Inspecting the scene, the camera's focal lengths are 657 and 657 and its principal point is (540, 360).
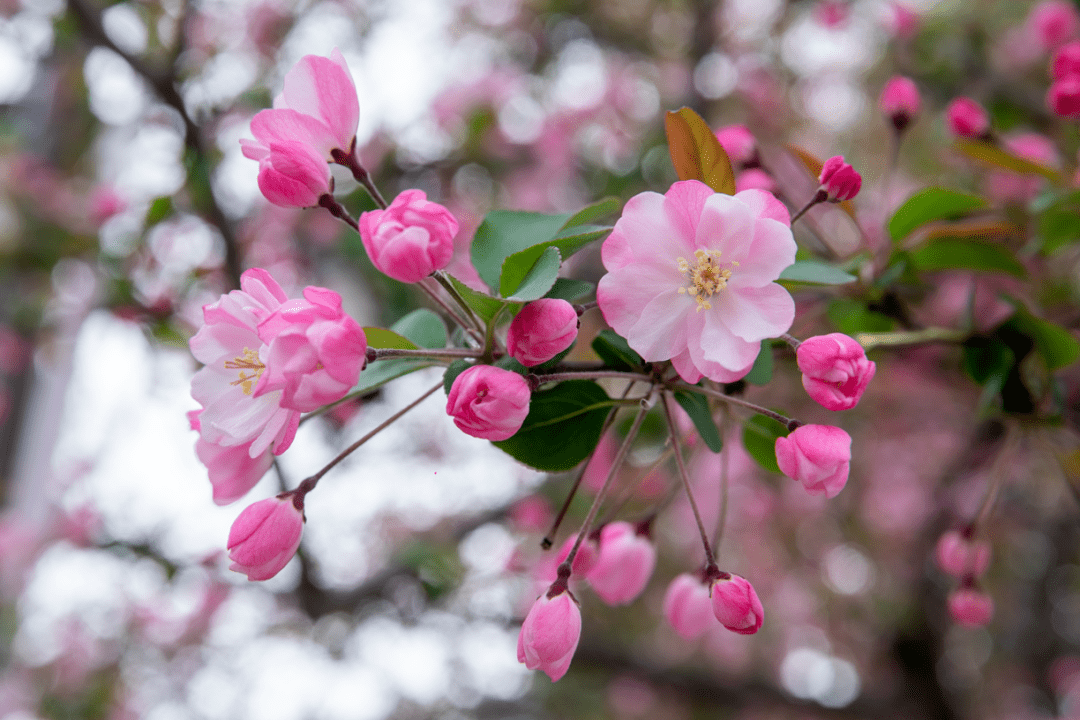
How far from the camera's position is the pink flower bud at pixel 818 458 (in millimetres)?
481

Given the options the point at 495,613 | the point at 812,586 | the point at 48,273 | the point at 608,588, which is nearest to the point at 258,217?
the point at 48,273

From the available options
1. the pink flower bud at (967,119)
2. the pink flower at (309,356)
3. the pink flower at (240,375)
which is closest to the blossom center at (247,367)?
the pink flower at (240,375)

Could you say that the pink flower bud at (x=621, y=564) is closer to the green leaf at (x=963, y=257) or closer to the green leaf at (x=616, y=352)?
the green leaf at (x=616, y=352)

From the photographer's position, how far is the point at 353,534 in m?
3.35

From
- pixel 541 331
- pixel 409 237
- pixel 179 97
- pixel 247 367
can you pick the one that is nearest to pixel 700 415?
pixel 541 331

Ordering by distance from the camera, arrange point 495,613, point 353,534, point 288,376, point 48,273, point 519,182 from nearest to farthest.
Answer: point 288,376 → point 495,613 → point 48,273 → point 519,182 → point 353,534

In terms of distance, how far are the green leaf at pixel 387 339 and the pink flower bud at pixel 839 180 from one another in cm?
38

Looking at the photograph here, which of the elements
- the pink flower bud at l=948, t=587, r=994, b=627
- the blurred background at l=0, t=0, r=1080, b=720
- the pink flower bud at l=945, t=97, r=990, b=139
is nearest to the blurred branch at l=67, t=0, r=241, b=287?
the blurred background at l=0, t=0, r=1080, b=720

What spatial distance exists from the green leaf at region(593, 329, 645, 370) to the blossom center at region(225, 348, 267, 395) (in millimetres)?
281

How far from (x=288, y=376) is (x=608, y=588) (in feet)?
1.45

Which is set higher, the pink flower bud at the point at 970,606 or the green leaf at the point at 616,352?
the green leaf at the point at 616,352

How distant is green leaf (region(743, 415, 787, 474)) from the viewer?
0.62 meters

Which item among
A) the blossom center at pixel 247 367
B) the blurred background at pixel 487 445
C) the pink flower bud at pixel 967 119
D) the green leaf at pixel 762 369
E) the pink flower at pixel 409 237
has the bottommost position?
the blurred background at pixel 487 445

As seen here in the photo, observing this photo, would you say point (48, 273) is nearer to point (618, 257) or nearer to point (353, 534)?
point (353, 534)
